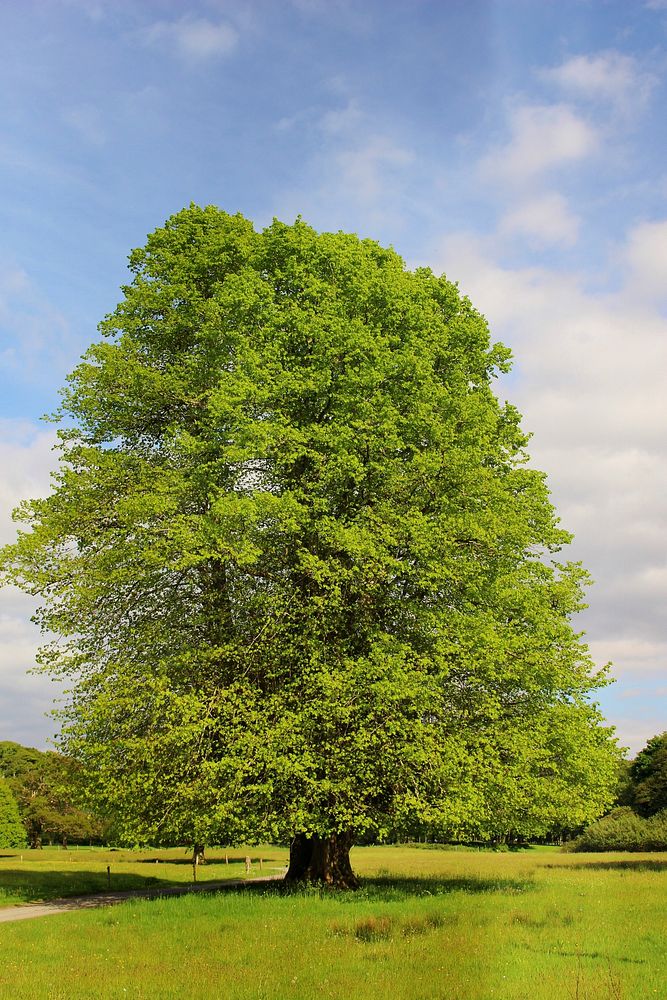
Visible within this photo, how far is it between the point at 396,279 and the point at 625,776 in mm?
88980

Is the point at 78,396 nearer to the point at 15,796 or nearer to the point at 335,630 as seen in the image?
the point at 335,630

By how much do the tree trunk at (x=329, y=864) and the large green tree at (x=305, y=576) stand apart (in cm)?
8

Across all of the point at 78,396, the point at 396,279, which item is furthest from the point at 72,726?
the point at 396,279

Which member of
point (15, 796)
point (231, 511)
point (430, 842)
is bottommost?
point (430, 842)

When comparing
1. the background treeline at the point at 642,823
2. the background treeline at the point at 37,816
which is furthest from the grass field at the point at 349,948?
the background treeline at the point at 37,816

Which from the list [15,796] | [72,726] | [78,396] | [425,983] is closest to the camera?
[425,983]

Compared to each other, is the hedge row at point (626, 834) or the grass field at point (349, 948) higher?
the grass field at point (349, 948)

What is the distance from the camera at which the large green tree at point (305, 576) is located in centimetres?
2175

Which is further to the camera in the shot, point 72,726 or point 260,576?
point 260,576

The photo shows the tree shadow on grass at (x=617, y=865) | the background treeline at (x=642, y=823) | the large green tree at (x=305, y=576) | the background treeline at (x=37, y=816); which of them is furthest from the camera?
the background treeline at (x=37, y=816)

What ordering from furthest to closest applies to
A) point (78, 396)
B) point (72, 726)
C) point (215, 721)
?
point (78, 396) < point (72, 726) < point (215, 721)

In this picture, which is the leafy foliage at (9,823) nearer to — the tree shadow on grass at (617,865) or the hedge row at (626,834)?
the hedge row at (626,834)

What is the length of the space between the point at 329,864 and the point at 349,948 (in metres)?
10.6

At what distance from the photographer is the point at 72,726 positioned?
23156mm
